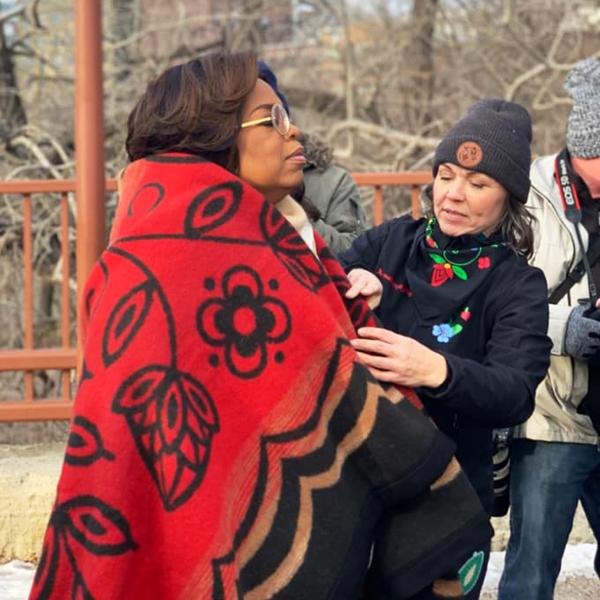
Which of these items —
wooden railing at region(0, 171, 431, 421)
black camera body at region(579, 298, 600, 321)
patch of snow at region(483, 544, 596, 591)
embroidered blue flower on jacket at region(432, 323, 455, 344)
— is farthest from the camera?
wooden railing at region(0, 171, 431, 421)

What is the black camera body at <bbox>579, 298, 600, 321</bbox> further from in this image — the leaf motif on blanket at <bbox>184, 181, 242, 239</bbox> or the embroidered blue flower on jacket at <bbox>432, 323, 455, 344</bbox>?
the leaf motif on blanket at <bbox>184, 181, 242, 239</bbox>

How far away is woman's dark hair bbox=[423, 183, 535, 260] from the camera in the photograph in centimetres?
235

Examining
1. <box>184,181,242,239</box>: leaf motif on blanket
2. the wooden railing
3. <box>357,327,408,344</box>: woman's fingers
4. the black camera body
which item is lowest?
the wooden railing

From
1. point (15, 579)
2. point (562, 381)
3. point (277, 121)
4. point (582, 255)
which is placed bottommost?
point (15, 579)

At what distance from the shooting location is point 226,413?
181 centimetres

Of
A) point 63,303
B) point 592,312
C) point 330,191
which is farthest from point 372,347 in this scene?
point 63,303

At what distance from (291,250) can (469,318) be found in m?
0.49

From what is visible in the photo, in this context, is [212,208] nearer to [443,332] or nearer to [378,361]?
[378,361]

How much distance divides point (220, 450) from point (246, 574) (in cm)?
21

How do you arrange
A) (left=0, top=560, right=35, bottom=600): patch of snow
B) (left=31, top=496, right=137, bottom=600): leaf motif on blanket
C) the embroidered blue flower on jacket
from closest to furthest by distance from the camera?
(left=31, top=496, right=137, bottom=600): leaf motif on blanket
the embroidered blue flower on jacket
(left=0, top=560, right=35, bottom=600): patch of snow

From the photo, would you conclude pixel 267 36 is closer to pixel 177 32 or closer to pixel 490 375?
pixel 177 32

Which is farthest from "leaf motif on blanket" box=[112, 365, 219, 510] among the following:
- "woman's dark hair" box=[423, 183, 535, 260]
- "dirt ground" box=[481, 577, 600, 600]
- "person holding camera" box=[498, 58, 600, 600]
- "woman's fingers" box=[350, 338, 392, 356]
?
"dirt ground" box=[481, 577, 600, 600]

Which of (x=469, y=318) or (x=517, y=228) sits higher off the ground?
(x=517, y=228)

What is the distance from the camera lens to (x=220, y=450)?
5.88 feet
